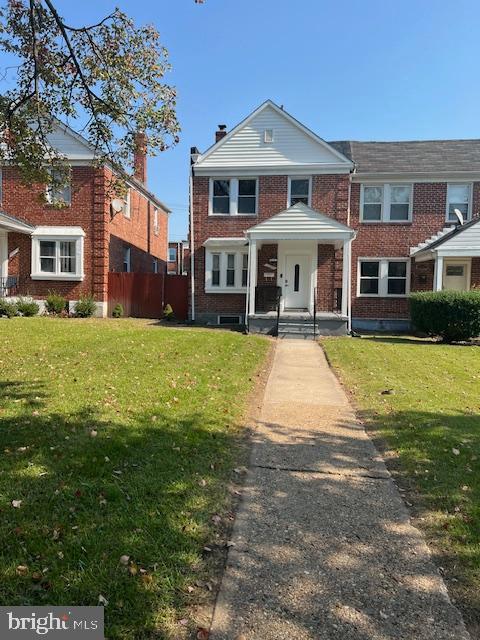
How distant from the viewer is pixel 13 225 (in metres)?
18.0

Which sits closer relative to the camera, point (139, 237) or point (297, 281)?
point (297, 281)

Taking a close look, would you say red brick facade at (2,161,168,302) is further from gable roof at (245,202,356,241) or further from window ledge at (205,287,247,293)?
gable roof at (245,202,356,241)

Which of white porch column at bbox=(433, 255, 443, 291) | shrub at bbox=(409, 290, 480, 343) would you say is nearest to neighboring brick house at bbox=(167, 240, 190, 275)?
white porch column at bbox=(433, 255, 443, 291)

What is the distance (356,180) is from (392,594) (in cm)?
1807

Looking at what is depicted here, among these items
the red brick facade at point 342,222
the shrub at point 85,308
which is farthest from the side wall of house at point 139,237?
the red brick facade at point 342,222

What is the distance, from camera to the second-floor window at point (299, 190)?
18.5 meters

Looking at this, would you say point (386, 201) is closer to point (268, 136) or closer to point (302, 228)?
point (302, 228)

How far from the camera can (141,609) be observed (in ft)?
7.61

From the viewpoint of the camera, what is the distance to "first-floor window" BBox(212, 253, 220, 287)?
1884 centimetres

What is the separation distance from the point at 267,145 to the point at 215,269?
530cm

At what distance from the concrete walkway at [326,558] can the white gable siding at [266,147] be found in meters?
15.4

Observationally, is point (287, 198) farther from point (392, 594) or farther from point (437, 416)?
point (392, 594)

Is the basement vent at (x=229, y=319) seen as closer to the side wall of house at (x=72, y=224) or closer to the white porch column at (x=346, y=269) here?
the white porch column at (x=346, y=269)

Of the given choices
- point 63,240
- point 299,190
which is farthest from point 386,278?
point 63,240
